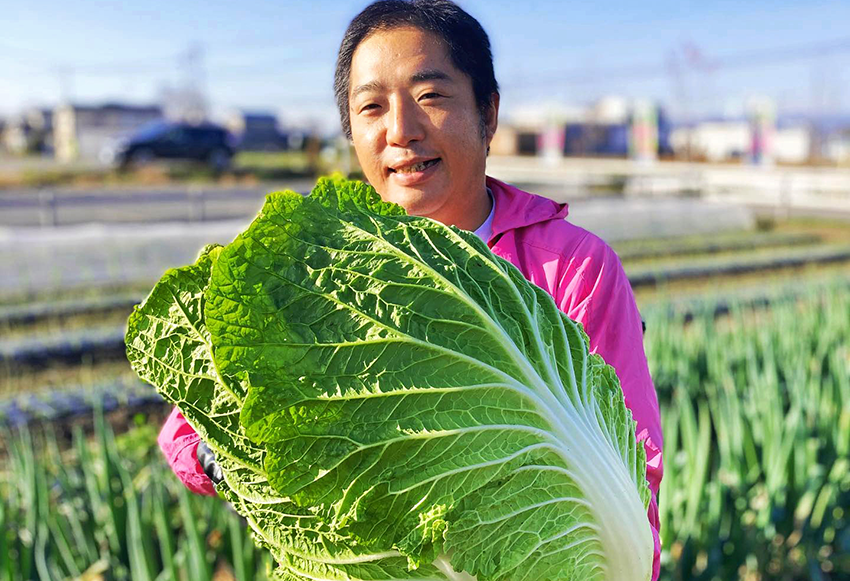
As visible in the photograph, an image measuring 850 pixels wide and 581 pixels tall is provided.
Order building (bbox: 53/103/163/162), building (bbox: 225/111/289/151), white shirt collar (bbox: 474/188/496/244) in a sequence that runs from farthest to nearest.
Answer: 1. building (bbox: 225/111/289/151)
2. building (bbox: 53/103/163/162)
3. white shirt collar (bbox: 474/188/496/244)

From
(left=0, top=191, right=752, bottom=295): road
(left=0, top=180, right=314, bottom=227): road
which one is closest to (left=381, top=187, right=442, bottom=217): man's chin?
(left=0, top=191, right=752, bottom=295): road

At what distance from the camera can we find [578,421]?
102 centimetres

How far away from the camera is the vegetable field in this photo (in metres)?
2.21

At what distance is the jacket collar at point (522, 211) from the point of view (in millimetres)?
1271

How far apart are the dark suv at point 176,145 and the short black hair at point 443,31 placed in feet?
82.5

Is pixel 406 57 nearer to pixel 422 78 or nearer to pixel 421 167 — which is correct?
pixel 422 78

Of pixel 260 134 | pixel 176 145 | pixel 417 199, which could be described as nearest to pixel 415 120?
pixel 417 199

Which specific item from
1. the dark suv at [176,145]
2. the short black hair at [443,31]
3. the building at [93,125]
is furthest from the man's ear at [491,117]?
the building at [93,125]

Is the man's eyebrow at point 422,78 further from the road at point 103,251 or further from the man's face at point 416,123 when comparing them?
the road at point 103,251

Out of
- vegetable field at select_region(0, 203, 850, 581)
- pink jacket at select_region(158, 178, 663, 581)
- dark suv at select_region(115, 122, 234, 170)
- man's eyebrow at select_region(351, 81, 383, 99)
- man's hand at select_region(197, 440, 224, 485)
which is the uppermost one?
dark suv at select_region(115, 122, 234, 170)

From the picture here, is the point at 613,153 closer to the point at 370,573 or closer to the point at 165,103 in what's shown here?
A: the point at 370,573

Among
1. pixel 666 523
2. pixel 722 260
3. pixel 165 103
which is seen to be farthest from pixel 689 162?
pixel 165 103

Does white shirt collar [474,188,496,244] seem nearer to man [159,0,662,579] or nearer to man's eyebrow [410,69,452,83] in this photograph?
man [159,0,662,579]

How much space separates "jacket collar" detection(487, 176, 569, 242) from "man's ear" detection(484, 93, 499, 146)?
110 millimetres
